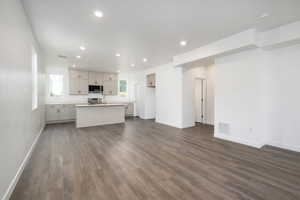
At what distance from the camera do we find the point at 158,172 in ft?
7.90

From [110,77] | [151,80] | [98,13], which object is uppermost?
[98,13]

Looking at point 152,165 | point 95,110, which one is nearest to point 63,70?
point 95,110

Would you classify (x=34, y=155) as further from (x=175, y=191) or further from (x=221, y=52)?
(x=221, y=52)

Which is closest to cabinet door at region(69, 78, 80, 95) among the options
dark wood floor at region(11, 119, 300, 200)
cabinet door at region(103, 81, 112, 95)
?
cabinet door at region(103, 81, 112, 95)

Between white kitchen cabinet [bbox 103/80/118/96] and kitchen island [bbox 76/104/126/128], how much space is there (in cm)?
218

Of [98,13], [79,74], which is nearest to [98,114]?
[79,74]

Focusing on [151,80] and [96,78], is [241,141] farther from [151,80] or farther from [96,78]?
[96,78]

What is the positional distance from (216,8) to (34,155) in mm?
4839

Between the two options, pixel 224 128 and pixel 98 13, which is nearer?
pixel 98 13

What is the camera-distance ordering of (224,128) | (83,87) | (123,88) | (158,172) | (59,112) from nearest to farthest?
(158,172) → (224,128) → (59,112) → (83,87) → (123,88)

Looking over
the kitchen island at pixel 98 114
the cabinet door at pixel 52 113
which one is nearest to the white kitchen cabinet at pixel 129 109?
the kitchen island at pixel 98 114

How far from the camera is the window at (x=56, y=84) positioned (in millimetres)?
7246

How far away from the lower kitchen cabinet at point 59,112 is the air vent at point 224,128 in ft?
22.9

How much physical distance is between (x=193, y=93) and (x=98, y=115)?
4390mm
